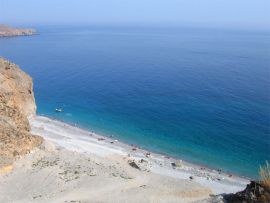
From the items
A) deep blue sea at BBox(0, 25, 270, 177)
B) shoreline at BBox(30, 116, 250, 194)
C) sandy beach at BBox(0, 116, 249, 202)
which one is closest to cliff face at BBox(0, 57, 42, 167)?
sandy beach at BBox(0, 116, 249, 202)

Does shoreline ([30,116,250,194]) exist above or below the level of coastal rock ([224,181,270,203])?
below

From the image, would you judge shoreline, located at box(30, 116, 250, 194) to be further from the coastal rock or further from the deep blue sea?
the coastal rock

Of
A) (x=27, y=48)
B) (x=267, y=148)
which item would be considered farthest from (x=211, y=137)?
(x=27, y=48)

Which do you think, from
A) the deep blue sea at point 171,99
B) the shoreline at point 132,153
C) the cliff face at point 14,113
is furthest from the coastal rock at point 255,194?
the deep blue sea at point 171,99

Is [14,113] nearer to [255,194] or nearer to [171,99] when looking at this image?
[255,194]

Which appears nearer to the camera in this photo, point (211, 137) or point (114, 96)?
point (211, 137)

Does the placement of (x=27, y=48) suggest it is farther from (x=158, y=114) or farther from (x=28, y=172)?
(x=28, y=172)

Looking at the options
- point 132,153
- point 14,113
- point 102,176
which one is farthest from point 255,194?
point 132,153
